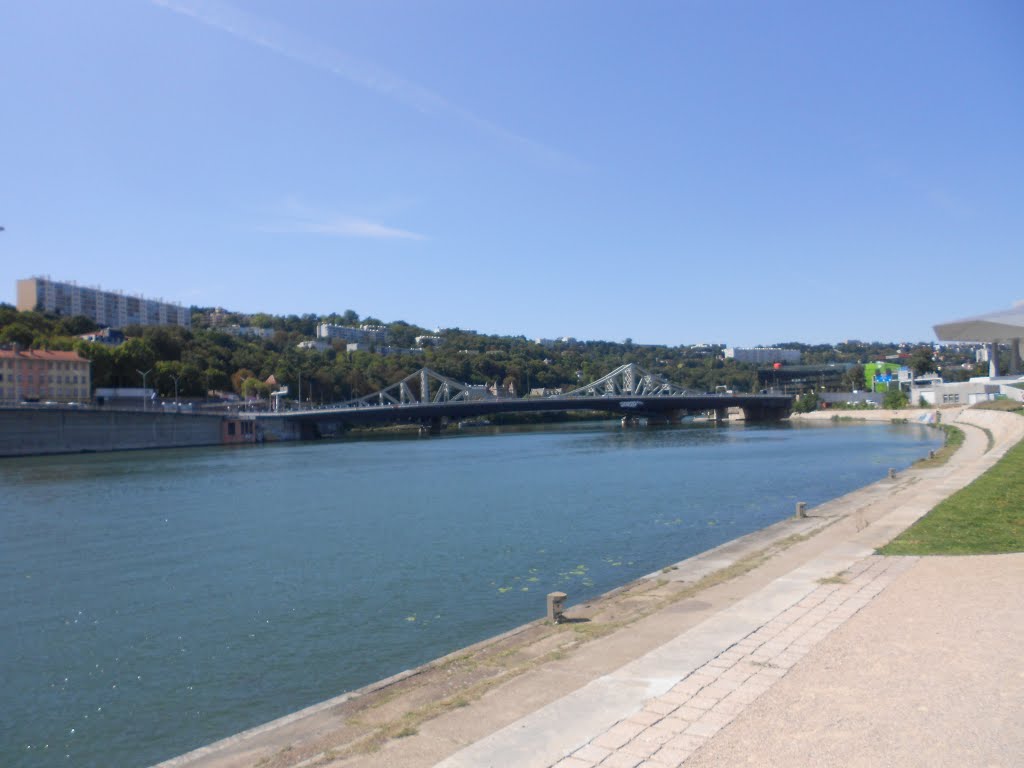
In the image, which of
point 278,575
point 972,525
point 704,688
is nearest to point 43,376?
point 278,575

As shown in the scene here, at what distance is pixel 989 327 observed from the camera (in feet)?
198

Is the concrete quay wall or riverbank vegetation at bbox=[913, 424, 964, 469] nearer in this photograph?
riverbank vegetation at bbox=[913, 424, 964, 469]

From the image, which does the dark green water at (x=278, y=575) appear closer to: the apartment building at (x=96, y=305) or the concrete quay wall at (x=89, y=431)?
the concrete quay wall at (x=89, y=431)

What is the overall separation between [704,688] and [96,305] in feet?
571

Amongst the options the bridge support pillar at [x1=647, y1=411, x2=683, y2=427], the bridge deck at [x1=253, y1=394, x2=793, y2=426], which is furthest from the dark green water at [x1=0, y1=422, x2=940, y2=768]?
the bridge support pillar at [x1=647, y1=411, x2=683, y2=427]

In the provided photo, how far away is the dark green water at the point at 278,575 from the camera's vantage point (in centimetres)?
827

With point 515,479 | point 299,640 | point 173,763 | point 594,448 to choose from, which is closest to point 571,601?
point 299,640

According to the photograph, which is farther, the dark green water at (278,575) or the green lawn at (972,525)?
the green lawn at (972,525)

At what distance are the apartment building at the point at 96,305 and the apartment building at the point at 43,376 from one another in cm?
5052

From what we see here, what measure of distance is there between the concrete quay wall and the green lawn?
195 ft

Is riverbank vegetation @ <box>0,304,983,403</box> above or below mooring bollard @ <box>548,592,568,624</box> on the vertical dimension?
above

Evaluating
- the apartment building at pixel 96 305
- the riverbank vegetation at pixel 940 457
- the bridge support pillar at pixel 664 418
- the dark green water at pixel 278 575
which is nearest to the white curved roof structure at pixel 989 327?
the riverbank vegetation at pixel 940 457

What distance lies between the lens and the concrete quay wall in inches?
2216

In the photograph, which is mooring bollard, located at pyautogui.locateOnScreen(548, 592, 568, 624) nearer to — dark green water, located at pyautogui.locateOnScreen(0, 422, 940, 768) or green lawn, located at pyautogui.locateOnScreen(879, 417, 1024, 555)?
dark green water, located at pyautogui.locateOnScreen(0, 422, 940, 768)
